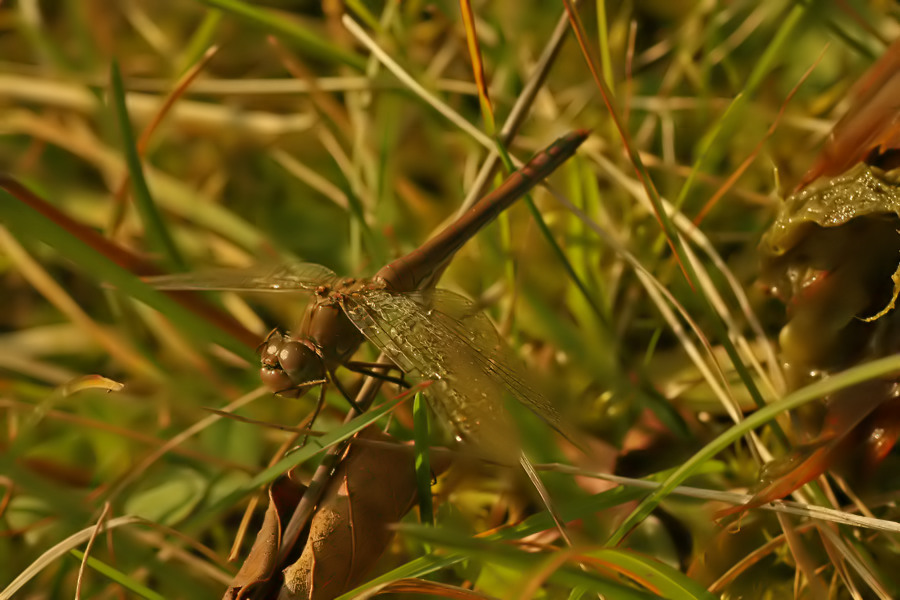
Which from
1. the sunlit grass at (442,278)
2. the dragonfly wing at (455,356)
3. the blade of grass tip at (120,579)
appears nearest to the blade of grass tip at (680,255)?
the sunlit grass at (442,278)

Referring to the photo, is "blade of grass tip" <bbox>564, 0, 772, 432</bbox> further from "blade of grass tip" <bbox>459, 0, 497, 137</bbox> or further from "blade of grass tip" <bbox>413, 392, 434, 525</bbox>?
"blade of grass tip" <bbox>413, 392, 434, 525</bbox>

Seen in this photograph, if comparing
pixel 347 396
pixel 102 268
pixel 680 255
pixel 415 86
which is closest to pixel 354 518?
pixel 347 396

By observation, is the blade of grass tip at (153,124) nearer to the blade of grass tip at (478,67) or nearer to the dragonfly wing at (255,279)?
the dragonfly wing at (255,279)

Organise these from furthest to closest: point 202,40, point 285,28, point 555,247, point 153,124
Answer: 1. point 202,40
2. point 153,124
3. point 285,28
4. point 555,247

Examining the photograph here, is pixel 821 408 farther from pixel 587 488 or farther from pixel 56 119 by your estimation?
pixel 56 119

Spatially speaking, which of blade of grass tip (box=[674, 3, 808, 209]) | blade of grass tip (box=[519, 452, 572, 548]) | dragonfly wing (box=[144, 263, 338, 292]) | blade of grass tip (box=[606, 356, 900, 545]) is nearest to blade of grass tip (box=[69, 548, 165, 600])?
dragonfly wing (box=[144, 263, 338, 292])

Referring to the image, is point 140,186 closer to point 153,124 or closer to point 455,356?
point 153,124
